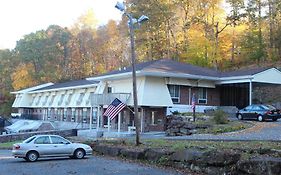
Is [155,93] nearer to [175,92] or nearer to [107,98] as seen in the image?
[175,92]

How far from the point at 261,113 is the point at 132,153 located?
18374 mm

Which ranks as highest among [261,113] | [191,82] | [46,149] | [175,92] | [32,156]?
[191,82]

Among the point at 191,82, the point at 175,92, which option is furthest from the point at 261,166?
the point at 191,82

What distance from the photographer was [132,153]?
1916cm

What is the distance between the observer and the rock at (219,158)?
12.8 metres

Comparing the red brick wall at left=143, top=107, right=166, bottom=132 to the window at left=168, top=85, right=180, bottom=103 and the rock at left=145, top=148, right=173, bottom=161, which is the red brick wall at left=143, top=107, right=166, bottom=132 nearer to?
the window at left=168, top=85, right=180, bottom=103

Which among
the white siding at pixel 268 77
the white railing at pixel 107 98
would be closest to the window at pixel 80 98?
the white railing at pixel 107 98

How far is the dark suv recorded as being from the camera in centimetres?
3375

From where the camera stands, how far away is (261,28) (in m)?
62.5

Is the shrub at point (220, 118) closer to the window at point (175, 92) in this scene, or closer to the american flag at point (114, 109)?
the american flag at point (114, 109)

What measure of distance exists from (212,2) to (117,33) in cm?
2428

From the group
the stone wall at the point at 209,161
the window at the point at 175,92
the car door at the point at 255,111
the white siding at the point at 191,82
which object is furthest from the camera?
the window at the point at 175,92

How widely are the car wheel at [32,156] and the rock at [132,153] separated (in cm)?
459

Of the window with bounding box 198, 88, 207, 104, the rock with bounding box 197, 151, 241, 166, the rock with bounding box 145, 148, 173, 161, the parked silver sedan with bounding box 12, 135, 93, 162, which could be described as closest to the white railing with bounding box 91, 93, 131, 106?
the window with bounding box 198, 88, 207, 104
